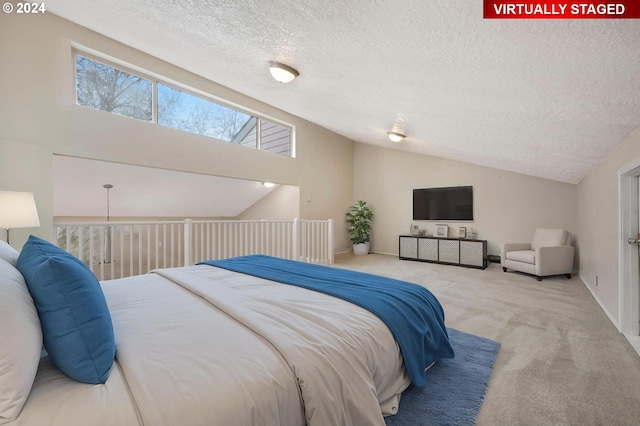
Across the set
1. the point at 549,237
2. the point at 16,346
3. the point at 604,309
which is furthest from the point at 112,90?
the point at 549,237

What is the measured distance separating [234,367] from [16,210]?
2595 millimetres

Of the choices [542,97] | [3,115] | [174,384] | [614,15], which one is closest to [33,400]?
[174,384]

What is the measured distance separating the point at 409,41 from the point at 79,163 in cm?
446

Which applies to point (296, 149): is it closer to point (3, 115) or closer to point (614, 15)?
point (3, 115)

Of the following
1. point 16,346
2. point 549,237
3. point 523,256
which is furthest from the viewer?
point 549,237

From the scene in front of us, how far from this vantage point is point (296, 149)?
604cm

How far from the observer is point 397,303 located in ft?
5.26

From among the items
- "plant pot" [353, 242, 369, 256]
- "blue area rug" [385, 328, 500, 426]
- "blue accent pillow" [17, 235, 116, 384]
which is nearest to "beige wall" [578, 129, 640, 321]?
"blue area rug" [385, 328, 500, 426]

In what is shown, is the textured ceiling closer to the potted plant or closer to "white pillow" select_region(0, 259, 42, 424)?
"white pillow" select_region(0, 259, 42, 424)

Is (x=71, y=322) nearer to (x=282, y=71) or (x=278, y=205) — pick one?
(x=282, y=71)

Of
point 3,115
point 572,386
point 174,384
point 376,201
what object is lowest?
point 572,386

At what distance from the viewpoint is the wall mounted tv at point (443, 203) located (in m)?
5.99

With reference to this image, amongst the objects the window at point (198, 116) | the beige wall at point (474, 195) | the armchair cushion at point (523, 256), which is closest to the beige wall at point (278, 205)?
the window at point (198, 116)

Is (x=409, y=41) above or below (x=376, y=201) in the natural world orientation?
above
